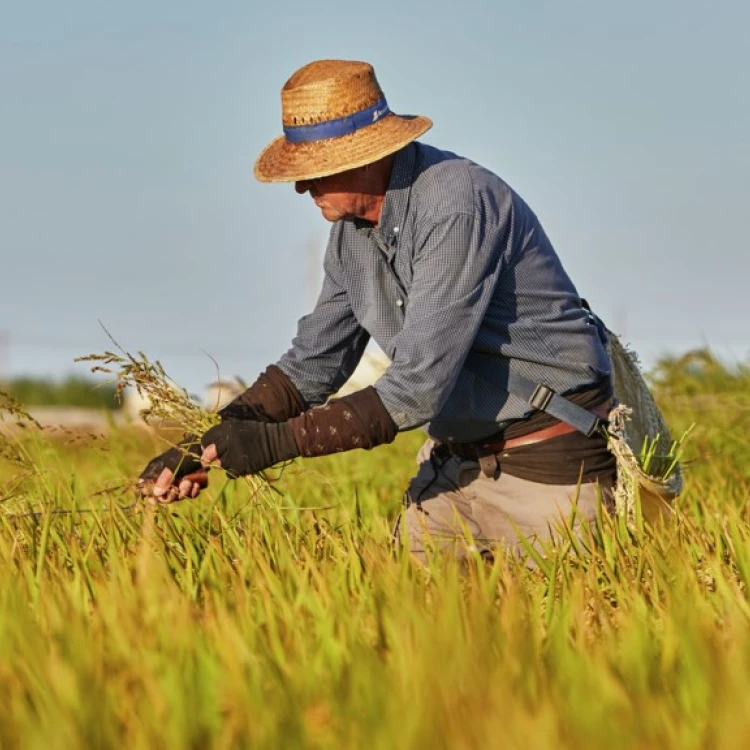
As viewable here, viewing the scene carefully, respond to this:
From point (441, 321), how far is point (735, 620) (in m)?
1.27

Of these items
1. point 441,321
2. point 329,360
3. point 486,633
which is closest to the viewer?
point 486,633

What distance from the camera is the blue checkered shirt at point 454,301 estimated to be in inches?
147

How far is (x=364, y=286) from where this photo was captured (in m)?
4.22

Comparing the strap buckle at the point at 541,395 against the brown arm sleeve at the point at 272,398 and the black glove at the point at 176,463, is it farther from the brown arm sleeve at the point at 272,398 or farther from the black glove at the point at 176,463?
the black glove at the point at 176,463

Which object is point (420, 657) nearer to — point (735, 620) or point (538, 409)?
point (735, 620)

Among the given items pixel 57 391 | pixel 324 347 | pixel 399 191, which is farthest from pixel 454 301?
pixel 57 391

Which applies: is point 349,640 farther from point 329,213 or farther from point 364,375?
point 364,375

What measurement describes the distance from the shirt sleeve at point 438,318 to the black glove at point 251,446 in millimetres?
261

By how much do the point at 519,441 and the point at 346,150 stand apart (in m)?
0.97

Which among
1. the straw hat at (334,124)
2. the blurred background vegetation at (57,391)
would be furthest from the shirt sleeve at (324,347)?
the blurred background vegetation at (57,391)

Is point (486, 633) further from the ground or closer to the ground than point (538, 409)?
closer to the ground

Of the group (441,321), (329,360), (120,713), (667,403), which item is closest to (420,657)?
(120,713)

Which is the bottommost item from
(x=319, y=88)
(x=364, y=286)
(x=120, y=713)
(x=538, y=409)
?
(x=120, y=713)

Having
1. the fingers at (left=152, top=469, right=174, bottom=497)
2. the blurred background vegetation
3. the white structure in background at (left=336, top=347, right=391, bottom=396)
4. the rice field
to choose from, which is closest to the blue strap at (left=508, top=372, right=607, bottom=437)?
the rice field
